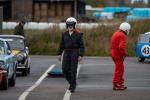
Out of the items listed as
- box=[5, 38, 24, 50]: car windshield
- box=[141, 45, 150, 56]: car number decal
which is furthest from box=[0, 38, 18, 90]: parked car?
box=[141, 45, 150, 56]: car number decal

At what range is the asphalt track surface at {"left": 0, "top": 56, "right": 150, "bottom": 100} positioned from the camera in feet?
36.7

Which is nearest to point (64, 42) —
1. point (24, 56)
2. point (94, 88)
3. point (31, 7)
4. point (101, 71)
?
point (94, 88)

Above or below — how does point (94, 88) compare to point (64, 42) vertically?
below

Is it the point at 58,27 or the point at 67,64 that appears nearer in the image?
the point at 67,64

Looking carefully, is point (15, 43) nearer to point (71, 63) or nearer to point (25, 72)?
point (25, 72)

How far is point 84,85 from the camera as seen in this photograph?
1422 cm

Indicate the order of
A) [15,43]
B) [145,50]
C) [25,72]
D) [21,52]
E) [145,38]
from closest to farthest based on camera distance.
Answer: [25,72] < [21,52] < [15,43] < [145,50] < [145,38]

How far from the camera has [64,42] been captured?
12422 millimetres

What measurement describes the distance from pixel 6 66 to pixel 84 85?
2656 millimetres

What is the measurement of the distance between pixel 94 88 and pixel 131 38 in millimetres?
18971

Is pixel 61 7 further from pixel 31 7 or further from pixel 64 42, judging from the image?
pixel 64 42

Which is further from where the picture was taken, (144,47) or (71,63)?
(144,47)

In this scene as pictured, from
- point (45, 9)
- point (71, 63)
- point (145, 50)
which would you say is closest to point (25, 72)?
point (71, 63)

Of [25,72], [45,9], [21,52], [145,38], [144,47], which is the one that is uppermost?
[45,9]
